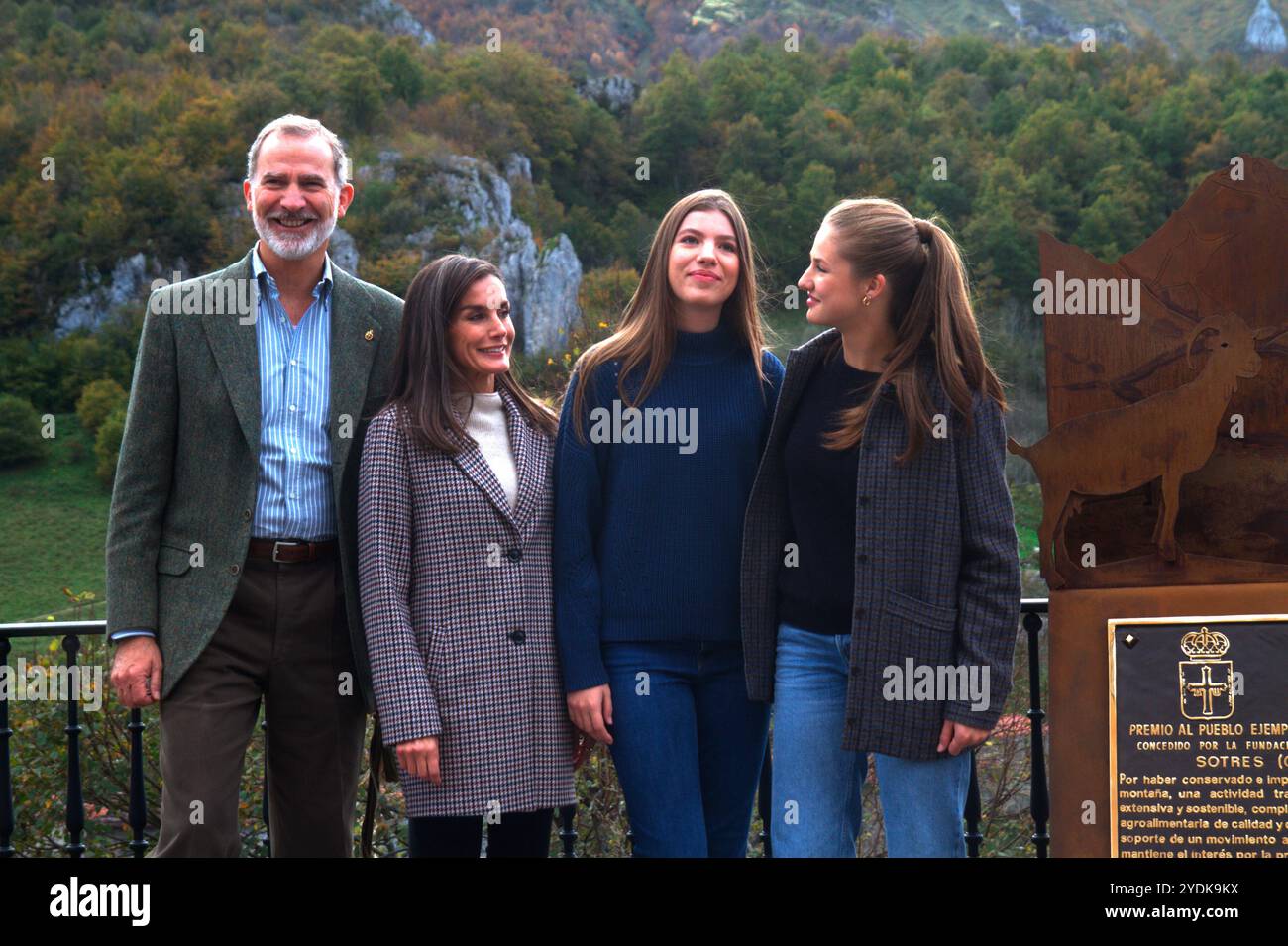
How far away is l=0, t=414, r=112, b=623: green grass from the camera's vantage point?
3195cm

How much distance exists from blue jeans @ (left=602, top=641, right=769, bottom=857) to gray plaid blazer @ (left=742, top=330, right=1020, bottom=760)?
10cm

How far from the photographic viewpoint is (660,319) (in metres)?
3.07

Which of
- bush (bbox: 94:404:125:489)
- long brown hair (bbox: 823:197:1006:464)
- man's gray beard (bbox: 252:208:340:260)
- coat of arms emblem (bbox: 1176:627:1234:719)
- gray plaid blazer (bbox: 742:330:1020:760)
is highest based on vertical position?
bush (bbox: 94:404:125:489)

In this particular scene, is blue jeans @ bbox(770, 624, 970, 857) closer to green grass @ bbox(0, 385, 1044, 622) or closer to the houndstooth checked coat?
the houndstooth checked coat

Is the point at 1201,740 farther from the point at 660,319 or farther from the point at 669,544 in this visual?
the point at 660,319

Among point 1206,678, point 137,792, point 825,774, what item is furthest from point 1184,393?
point 137,792

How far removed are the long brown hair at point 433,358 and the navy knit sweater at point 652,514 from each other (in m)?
0.26

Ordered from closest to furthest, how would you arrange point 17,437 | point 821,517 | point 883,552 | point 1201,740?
1. point 883,552
2. point 821,517
3. point 1201,740
4. point 17,437

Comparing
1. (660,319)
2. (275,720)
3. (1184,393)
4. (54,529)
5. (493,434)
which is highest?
(54,529)

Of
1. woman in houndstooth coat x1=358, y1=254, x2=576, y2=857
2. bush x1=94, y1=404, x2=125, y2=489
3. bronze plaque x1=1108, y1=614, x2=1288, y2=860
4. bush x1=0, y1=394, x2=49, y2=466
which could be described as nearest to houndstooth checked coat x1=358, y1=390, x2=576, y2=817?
woman in houndstooth coat x1=358, y1=254, x2=576, y2=857

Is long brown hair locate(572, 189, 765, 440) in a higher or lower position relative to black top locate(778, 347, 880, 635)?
higher

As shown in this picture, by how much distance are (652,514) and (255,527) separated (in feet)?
3.01

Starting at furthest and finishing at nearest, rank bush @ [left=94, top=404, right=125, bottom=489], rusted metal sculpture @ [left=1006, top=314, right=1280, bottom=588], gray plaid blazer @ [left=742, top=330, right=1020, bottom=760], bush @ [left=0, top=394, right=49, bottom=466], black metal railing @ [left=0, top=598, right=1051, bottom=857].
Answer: bush @ [left=0, top=394, right=49, bottom=466] < bush @ [left=94, top=404, right=125, bottom=489] < black metal railing @ [left=0, top=598, right=1051, bottom=857] < rusted metal sculpture @ [left=1006, top=314, right=1280, bottom=588] < gray plaid blazer @ [left=742, top=330, right=1020, bottom=760]

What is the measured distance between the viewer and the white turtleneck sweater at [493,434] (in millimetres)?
3061
